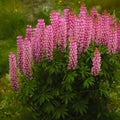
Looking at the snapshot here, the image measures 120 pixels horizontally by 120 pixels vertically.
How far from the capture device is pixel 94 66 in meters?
6.08

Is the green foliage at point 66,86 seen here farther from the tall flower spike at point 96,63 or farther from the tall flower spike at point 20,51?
the tall flower spike at point 20,51

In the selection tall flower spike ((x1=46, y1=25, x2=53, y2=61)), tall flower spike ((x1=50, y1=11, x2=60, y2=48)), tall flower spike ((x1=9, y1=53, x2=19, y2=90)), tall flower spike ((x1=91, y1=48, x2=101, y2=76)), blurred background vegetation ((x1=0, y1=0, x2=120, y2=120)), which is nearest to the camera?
tall flower spike ((x1=91, y1=48, x2=101, y2=76))

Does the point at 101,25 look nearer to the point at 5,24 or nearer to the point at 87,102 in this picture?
the point at 87,102

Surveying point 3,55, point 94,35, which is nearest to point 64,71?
point 94,35

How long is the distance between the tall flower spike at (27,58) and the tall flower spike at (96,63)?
908 mm

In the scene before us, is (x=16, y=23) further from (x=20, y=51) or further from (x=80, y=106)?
(x=80, y=106)

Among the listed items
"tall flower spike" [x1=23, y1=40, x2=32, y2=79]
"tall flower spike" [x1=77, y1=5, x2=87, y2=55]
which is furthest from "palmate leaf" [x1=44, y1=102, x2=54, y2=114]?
"tall flower spike" [x1=77, y1=5, x2=87, y2=55]

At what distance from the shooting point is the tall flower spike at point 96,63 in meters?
5.99

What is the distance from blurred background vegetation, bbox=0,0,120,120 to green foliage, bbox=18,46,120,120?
0.64 meters

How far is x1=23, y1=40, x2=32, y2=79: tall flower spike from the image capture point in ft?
20.7

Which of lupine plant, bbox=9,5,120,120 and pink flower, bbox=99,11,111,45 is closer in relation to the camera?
lupine plant, bbox=9,5,120,120

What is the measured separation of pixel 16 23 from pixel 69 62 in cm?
508

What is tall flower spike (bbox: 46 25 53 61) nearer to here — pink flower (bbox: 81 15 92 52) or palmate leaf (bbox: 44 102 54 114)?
pink flower (bbox: 81 15 92 52)

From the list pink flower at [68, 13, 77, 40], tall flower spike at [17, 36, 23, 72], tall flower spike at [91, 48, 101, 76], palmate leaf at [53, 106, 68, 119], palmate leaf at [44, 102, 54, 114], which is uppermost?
pink flower at [68, 13, 77, 40]
